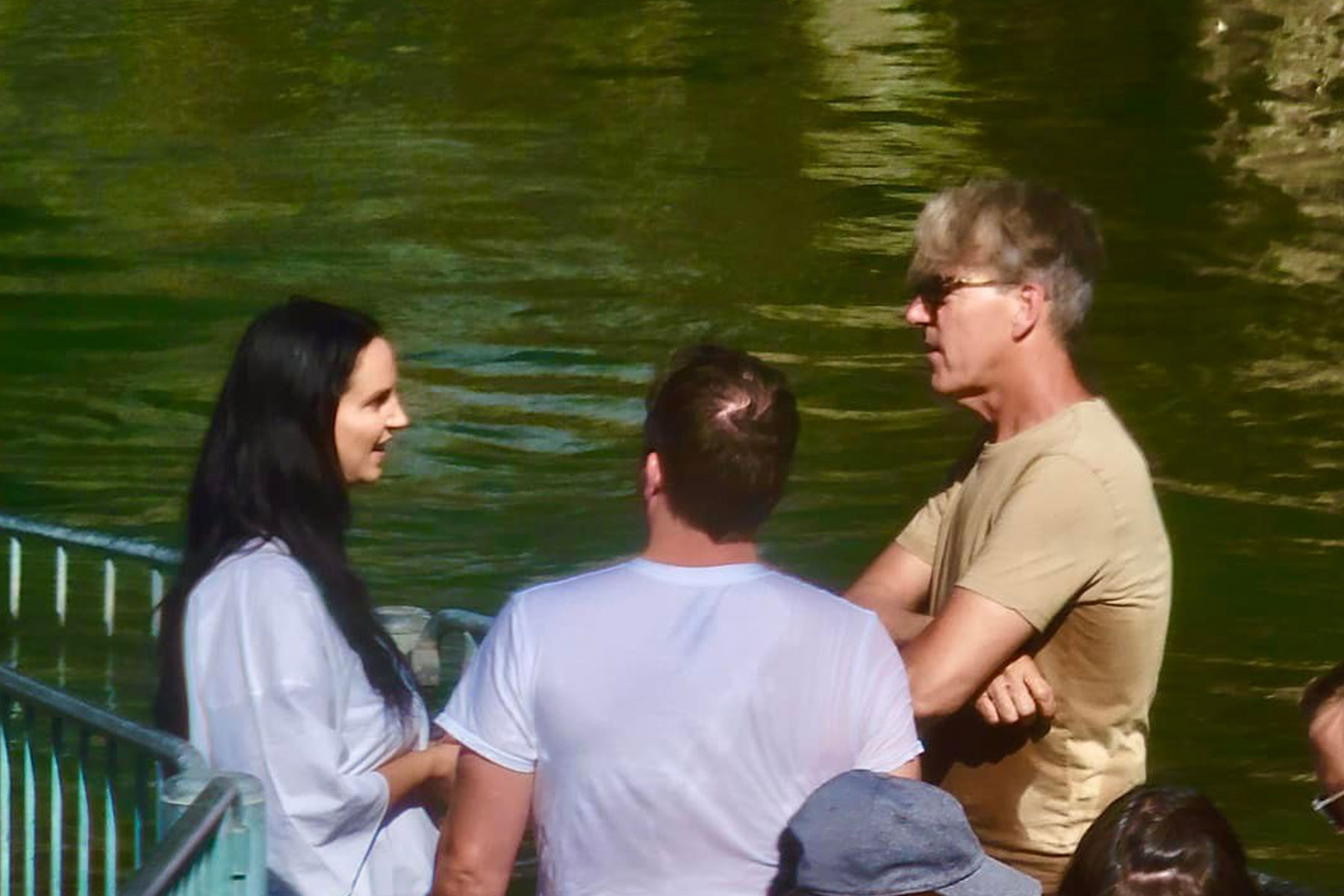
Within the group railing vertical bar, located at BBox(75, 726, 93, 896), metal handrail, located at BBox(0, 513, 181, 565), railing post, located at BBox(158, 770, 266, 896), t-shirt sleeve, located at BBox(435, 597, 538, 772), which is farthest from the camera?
metal handrail, located at BBox(0, 513, 181, 565)

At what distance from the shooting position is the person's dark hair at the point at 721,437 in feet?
11.6

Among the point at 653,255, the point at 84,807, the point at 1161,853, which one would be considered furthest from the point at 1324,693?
the point at 653,255

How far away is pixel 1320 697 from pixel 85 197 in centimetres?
1984

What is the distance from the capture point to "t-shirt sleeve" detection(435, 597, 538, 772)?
3.57m

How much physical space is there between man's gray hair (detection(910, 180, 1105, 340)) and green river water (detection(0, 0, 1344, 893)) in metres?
0.52

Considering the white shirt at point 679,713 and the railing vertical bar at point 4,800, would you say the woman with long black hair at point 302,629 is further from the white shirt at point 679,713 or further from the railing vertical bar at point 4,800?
the railing vertical bar at point 4,800

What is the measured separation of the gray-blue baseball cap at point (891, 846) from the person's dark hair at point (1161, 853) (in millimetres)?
143

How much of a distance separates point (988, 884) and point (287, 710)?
A: 3.62ft

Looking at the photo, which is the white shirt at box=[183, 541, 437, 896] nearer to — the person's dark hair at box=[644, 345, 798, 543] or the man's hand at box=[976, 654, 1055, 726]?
the person's dark hair at box=[644, 345, 798, 543]

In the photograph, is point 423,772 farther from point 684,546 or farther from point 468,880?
point 684,546

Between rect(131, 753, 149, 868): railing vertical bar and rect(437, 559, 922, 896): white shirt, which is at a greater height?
rect(437, 559, 922, 896): white shirt

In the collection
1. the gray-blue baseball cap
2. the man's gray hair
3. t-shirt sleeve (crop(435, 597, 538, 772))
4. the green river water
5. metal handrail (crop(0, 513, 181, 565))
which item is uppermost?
the man's gray hair

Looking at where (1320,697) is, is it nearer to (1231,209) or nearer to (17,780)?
(17,780)

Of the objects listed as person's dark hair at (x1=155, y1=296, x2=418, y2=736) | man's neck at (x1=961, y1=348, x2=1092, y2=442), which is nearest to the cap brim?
man's neck at (x1=961, y1=348, x2=1092, y2=442)
